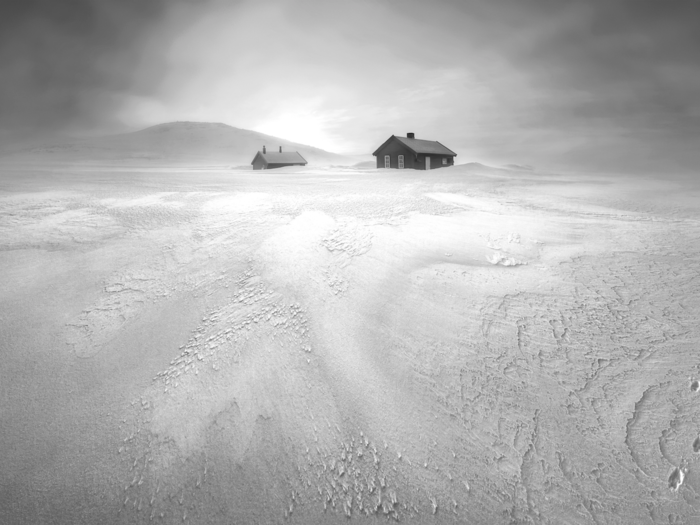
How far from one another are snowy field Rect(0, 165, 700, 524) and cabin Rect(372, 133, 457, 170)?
62.7 ft

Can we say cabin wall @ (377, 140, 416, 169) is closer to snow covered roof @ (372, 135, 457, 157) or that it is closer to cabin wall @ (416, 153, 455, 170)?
snow covered roof @ (372, 135, 457, 157)

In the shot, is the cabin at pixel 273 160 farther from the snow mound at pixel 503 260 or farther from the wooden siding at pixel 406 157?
the snow mound at pixel 503 260

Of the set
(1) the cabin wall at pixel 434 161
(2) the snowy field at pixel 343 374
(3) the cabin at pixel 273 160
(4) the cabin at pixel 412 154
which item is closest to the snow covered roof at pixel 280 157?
(3) the cabin at pixel 273 160

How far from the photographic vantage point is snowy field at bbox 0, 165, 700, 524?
5.33 feet

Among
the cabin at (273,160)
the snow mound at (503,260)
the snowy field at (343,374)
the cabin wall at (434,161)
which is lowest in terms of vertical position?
the snowy field at (343,374)

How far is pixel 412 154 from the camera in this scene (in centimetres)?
2156

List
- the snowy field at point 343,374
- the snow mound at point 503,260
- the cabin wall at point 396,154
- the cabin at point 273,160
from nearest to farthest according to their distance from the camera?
the snowy field at point 343,374 < the snow mound at point 503,260 < the cabin wall at point 396,154 < the cabin at point 273,160

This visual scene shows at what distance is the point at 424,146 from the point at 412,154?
179 centimetres

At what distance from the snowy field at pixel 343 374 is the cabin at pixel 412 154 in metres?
19.1

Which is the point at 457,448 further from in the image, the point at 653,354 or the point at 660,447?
the point at 653,354

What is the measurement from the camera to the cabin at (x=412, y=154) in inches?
853

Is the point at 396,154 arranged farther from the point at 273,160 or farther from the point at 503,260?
the point at 503,260

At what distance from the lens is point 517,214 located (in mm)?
4383


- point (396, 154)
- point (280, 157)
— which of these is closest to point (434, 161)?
point (396, 154)
